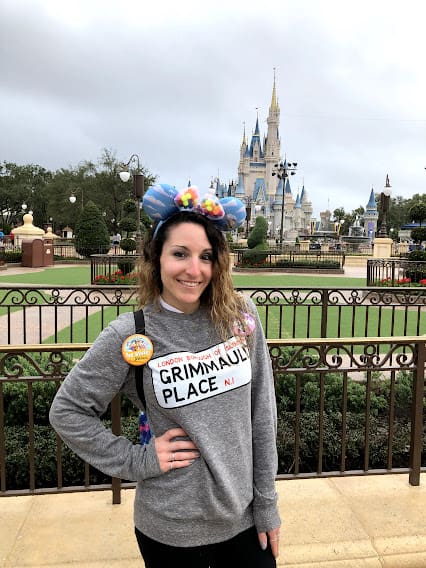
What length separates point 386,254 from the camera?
26.3 metres

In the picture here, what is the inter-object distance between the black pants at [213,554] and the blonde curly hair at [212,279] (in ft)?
2.25

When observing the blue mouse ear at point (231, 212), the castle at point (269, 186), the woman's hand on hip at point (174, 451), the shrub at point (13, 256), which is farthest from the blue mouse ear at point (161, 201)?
the castle at point (269, 186)

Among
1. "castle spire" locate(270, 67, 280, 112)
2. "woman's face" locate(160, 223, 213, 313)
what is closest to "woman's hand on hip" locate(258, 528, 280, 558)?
"woman's face" locate(160, 223, 213, 313)

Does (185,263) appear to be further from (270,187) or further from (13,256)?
(270,187)

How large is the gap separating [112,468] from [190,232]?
0.79 m

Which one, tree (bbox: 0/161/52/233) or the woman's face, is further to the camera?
tree (bbox: 0/161/52/233)

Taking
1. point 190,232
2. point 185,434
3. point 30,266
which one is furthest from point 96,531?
point 30,266

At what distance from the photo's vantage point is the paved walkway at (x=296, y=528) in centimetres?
248

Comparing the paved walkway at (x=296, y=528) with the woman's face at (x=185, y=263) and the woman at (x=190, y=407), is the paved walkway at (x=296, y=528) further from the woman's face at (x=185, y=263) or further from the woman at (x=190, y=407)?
the woman's face at (x=185, y=263)

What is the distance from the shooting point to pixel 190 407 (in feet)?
4.98

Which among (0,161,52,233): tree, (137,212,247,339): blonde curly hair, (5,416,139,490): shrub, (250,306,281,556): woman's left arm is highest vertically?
(0,161,52,233): tree

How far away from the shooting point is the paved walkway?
2477 millimetres

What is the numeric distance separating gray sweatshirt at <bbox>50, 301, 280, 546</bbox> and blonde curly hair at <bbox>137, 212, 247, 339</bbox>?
0.31 ft

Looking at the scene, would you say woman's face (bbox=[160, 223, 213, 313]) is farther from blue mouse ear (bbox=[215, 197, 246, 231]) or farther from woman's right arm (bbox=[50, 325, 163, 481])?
woman's right arm (bbox=[50, 325, 163, 481])
